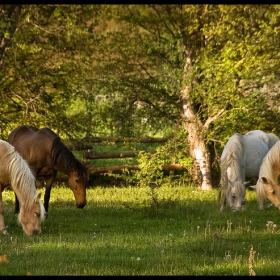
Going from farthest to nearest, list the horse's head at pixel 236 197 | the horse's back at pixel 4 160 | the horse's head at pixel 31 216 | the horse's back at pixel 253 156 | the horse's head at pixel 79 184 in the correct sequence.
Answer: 1. the horse's back at pixel 253 156
2. the horse's head at pixel 236 197
3. the horse's head at pixel 79 184
4. the horse's back at pixel 4 160
5. the horse's head at pixel 31 216

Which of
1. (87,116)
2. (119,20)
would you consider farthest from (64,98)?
(119,20)

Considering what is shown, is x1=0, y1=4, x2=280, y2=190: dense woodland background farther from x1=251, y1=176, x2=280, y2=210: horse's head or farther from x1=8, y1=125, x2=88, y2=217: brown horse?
x1=251, y1=176, x2=280, y2=210: horse's head

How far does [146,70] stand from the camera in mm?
16234

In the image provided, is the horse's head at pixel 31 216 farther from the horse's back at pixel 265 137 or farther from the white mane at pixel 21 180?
the horse's back at pixel 265 137

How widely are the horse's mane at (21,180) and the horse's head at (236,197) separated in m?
4.17

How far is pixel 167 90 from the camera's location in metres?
16.4

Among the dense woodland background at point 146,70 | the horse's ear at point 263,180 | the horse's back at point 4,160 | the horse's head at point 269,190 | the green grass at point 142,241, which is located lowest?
the green grass at point 142,241

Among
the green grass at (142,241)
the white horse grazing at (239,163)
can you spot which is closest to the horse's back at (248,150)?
the white horse grazing at (239,163)

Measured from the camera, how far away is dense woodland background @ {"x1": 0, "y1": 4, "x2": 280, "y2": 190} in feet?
48.9

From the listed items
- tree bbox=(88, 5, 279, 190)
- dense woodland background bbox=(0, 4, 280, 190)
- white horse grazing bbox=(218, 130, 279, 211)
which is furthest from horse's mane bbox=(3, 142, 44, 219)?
tree bbox=(88, 5, 279, 190)

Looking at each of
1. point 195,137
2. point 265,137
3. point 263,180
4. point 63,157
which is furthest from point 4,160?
point 195,137

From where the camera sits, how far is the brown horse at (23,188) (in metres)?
8.95

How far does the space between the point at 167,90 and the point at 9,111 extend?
394cm
